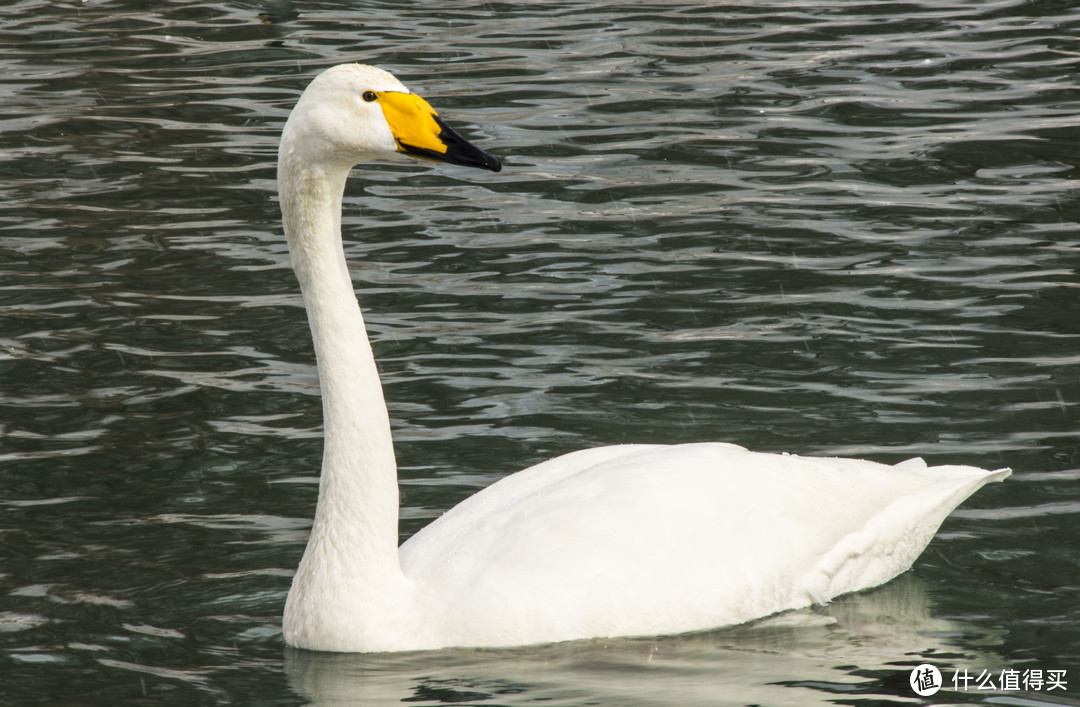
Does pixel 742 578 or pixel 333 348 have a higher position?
pixel 333 348

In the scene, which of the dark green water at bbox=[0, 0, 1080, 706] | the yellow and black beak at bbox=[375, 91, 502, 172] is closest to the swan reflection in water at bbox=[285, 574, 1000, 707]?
the dark green water at bbox=[0, 0, 1080, 706]

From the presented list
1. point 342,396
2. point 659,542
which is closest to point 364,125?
point 342,396

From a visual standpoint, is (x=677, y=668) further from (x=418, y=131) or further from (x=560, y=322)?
(x=560, y=322)

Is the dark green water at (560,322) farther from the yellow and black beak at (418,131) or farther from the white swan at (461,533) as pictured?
the yellow and black beak at (418,131)

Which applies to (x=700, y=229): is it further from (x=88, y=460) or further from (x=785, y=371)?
(x=88, y=460)

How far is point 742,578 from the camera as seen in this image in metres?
6.50

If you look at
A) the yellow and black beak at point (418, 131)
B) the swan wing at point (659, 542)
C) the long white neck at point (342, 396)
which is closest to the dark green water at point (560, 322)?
the swan wing at point (659, 542)

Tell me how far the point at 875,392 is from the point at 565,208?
13.7 ft

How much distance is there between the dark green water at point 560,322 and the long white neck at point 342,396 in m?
0.44

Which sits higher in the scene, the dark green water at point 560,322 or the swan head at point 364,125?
the swan head at point 364,125

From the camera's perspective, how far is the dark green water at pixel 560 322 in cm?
644

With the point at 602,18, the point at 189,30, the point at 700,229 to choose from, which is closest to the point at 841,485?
the point at 700,229

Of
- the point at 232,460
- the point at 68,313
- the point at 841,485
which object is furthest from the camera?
the point at 68,313

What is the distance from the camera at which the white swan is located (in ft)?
20.2
